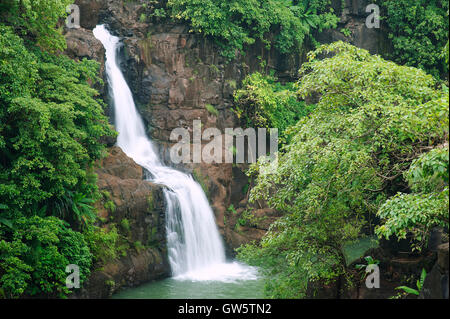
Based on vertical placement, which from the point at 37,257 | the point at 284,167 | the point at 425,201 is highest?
the point at 284,167

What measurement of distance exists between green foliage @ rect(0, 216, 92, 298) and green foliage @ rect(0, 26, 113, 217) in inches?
23.0

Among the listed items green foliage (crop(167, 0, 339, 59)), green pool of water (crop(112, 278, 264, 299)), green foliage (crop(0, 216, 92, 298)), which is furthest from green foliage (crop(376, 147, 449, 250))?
green foliage (crop(167, 0, 339, 59))

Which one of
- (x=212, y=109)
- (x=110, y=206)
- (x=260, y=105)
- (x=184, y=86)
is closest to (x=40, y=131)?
(x=110, y=206)

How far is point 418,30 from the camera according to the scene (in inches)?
1094

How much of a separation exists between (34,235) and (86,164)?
136 inches

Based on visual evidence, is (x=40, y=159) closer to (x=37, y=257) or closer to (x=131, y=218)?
(x=37, y=257)

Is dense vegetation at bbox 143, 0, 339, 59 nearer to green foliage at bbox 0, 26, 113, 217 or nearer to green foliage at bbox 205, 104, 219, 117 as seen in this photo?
green foliage at bbox 205, 104, 219, 117

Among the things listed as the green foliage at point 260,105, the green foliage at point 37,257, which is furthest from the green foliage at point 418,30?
the green foliage at point 37,257

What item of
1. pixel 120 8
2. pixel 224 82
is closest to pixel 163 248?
pixel 224 82

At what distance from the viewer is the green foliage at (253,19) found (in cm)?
2188

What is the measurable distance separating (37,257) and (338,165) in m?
7.63

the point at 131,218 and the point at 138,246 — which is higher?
the point at 131,218

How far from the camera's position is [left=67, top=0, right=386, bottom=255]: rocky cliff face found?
21016 millimetres

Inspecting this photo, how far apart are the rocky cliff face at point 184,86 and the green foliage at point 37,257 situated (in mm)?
8124
